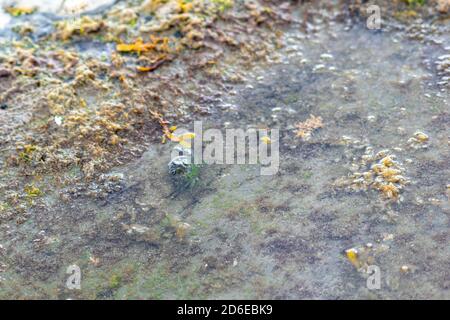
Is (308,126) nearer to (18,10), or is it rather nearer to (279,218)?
(279,218)

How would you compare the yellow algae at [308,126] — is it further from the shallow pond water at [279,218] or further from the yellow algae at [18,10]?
the yellow algae at [18,10]

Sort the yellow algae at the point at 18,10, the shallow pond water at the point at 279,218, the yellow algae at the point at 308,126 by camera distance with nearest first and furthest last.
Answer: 1. the shallow pond water at the point at 279,218
2. the yellow algae at the point at 308,126
3. the yellow algae at the point at 18,10

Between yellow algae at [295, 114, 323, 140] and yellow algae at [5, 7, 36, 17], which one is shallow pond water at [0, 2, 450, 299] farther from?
yellow algae at [5, 7, 36, 17]

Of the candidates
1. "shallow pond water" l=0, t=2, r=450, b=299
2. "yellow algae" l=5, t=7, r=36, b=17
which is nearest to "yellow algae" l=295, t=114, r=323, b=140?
"shallow pond water" l=0, t=2, r=450, b=299

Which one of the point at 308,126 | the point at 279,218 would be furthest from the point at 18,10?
the point at 279,218

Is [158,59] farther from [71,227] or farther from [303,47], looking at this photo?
[71,227]

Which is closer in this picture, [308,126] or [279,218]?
[279,218]

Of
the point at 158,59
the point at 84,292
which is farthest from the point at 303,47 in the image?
the point at 84,292

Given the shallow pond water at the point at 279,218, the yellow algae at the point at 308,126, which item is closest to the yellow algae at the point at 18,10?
the shallow pond water at the point at 279,218
